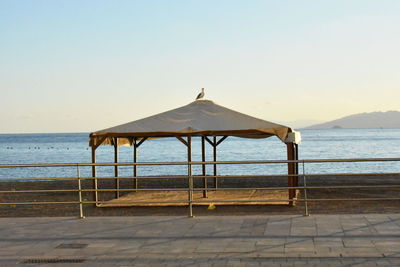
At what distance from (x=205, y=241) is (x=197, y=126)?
6.74 m

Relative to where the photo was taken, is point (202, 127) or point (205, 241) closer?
point (205, 241)

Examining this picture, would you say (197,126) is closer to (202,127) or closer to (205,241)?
(202,127)

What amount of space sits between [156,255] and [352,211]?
21.8 feet

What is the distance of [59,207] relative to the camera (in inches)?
600

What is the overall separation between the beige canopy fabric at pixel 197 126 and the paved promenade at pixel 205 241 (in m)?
4.71

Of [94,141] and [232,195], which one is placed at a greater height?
[94,141]

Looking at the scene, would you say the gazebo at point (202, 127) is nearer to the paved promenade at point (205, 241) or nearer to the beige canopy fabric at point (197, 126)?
the beige canopy fabric at point (197, 126)

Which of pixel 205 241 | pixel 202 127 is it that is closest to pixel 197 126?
pixel 202 127

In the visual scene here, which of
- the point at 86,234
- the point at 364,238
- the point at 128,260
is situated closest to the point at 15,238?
the point at 86,234

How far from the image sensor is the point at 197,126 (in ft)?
48.3

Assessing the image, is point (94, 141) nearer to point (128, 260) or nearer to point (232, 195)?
point (232, 195)

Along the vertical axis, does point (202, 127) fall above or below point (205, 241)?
above

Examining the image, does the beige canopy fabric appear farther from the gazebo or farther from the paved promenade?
the paved promenade

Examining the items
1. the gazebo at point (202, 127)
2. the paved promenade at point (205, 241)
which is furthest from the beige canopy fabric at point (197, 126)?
the paved promenade at point (205, 241)
